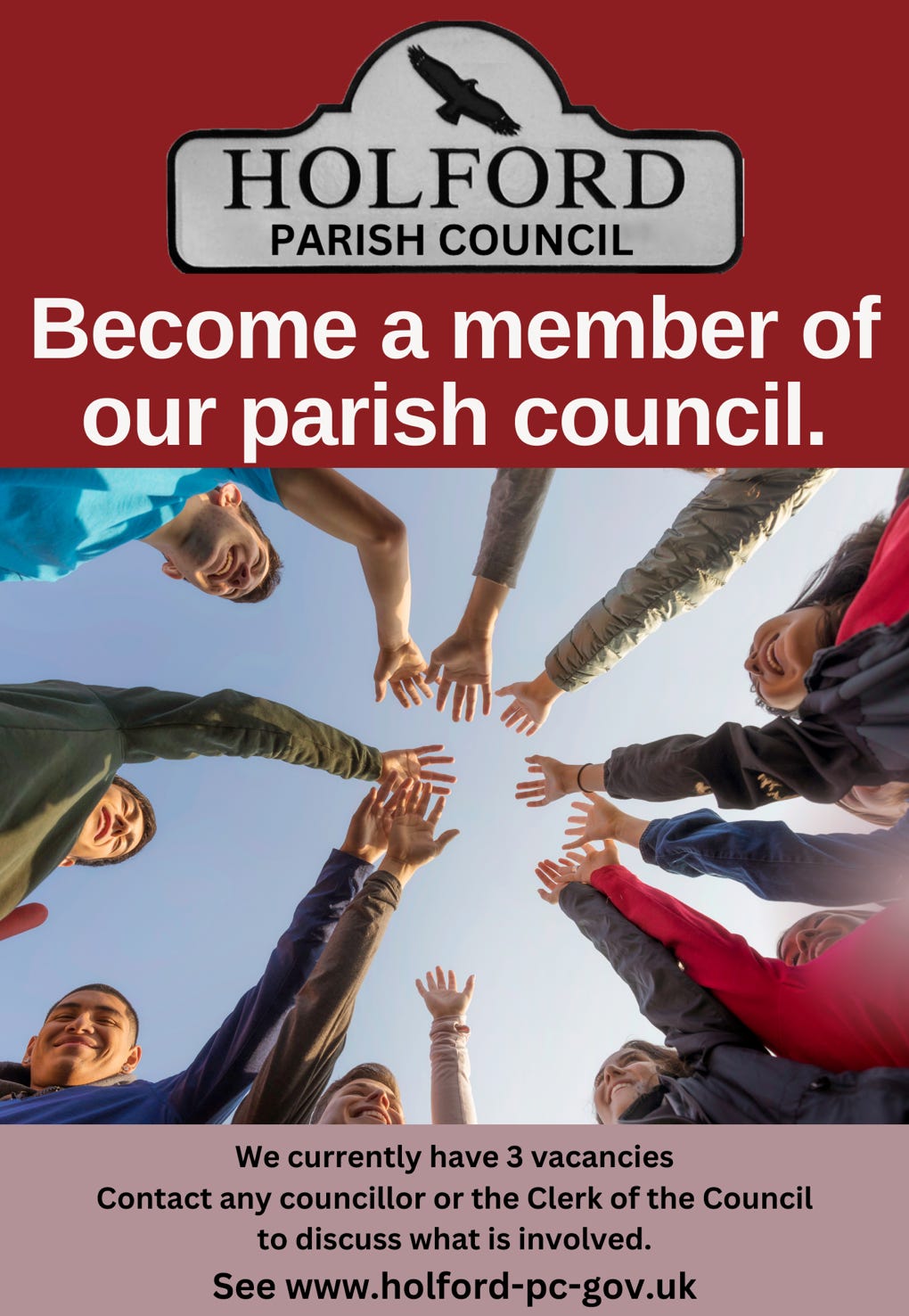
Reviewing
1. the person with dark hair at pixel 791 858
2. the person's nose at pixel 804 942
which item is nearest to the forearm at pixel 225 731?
the person with dark hair at pixel 791 858

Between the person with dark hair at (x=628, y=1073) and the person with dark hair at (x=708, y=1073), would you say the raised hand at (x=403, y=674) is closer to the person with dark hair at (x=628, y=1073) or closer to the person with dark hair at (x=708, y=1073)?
the person with dark hair at (x=708, y=1073)

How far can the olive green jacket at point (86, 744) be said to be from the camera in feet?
4.45

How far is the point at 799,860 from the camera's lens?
5.30ft

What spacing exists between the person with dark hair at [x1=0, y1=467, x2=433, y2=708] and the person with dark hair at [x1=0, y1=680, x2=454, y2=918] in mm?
224

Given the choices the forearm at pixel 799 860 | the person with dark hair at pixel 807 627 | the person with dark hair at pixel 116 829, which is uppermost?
the person with dark hair at pixel 807 627

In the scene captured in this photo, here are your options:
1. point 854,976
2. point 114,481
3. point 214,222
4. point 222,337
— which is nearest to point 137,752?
point 114,481

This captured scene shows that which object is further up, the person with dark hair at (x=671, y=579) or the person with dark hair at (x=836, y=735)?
the person with dark hair at (x=671, y=579)

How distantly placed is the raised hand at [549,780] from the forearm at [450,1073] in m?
0.57

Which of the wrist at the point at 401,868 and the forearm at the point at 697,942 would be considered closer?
the forearm at the point at 697,942

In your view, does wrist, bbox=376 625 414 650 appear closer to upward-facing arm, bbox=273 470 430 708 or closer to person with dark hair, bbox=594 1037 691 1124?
upward-facing arm, bbox=273 470 430 708

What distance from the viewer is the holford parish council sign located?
3.11 ft
